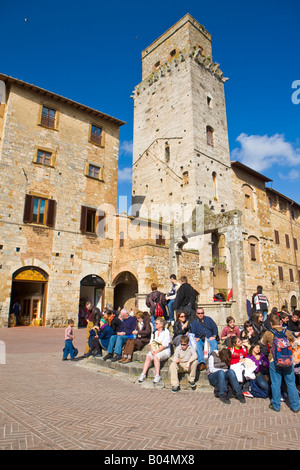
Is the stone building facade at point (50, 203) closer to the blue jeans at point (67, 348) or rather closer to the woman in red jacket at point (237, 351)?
the blue jeans at point (67, 348)

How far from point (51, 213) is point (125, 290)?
7.78m

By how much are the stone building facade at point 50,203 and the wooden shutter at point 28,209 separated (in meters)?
0.06

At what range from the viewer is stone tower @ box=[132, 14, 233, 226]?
77.1 ft

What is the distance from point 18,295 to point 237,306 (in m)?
15.1

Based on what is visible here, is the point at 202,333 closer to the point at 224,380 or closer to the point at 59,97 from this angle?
the point at 224,380

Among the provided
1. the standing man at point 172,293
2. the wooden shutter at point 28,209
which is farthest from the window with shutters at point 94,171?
the standing man at point 172,293

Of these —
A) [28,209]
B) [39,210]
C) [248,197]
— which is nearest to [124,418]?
[28,209]

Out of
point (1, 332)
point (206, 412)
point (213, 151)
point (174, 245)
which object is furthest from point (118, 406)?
point (213, 151)

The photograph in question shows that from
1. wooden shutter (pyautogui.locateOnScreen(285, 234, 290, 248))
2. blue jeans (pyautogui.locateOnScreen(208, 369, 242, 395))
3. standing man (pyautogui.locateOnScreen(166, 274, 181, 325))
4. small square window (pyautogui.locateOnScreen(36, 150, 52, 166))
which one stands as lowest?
blue jeans (pyautogui.locateOnScreen(208, 369, 242, 395))

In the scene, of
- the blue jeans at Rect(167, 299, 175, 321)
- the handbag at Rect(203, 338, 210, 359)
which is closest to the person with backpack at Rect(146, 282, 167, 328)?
the blue jeans at Rect(167, 299, 175, 321)

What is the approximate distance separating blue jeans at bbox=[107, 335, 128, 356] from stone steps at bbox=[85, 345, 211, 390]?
303 mm

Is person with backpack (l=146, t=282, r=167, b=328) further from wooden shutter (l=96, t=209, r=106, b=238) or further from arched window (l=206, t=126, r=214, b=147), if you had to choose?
arched window (l=206, t=126, r=214, b=147)

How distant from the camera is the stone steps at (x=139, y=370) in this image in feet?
20.1

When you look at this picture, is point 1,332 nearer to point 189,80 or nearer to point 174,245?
point 174,245
